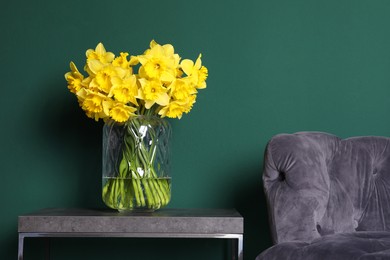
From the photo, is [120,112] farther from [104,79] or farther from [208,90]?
[208,90]

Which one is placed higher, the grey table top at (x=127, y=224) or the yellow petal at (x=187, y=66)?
the yellow petal at (x=187, y=66)

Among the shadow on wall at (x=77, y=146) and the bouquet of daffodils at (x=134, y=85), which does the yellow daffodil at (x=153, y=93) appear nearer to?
the bouquet of daffodils at (x=134, y=85)

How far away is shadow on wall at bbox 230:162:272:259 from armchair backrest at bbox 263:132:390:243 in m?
0.52

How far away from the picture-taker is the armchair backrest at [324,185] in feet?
6.99

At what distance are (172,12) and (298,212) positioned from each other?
119cm

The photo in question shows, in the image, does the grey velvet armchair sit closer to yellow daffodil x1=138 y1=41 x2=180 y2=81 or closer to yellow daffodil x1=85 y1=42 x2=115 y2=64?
yellow daffodil x1=138 y1=41 x2=180 y2=81

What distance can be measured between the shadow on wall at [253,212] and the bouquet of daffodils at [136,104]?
20.4 inches

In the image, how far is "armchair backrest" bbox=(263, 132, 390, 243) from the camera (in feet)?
6.99

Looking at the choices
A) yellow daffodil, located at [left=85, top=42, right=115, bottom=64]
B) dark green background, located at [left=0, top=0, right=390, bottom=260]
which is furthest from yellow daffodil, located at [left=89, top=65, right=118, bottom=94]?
dark green background, located at [left=0, top=0, right=390, bottom=260]

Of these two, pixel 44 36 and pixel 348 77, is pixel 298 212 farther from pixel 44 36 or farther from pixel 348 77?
pixel 44 36

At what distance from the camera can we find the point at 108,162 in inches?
94.7

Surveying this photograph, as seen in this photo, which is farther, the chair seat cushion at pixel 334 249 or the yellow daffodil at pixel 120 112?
the yellow daffodil at pixel 120 112

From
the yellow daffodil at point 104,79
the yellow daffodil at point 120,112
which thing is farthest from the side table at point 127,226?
the yellow daffodil at point 104,79

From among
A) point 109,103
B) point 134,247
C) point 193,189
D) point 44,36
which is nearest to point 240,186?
point 193,189
